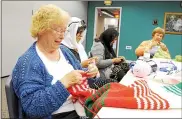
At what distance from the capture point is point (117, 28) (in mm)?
1146

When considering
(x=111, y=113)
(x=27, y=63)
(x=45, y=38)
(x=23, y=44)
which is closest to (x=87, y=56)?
(x=45, y=38)

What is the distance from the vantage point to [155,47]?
113 centimetres

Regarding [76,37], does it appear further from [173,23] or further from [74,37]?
[173,23]

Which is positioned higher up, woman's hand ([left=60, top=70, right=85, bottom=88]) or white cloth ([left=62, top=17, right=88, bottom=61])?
white cloth ([left=62, top=17, right=88, bottom=61])

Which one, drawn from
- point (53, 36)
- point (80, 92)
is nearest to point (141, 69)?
point (80, 92)

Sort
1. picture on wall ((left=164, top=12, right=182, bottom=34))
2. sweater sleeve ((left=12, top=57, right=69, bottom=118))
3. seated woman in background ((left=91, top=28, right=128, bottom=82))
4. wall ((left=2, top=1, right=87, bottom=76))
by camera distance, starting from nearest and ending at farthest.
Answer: sweater sleeve ((left=12, top=57, right=69, bottom=118)), picture on wall ((left=164, top=12, right=182, bottom=34)), seated woman in background ((left=91, top=28, right=128, bottom=82)), wall ((left=2, top=1, right=87, bottom=76))

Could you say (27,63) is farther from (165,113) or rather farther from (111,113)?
(165,113)

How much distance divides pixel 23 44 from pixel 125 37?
2.53 m

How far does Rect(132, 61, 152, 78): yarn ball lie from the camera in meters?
1.19

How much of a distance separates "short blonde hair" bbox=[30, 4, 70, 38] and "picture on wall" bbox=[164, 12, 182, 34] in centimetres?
54

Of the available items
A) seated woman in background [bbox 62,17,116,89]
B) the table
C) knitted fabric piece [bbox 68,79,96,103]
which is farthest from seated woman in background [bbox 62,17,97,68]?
the table

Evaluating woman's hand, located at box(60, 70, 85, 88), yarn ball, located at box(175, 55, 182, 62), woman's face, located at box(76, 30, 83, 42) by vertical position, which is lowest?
woman's hand, located at box(60, 70, 85, 88)

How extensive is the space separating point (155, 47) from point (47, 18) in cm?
63

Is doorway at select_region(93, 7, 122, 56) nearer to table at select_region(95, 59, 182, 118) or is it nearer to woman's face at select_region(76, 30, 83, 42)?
woman's face at select_region(76, 30, 83, 42)
